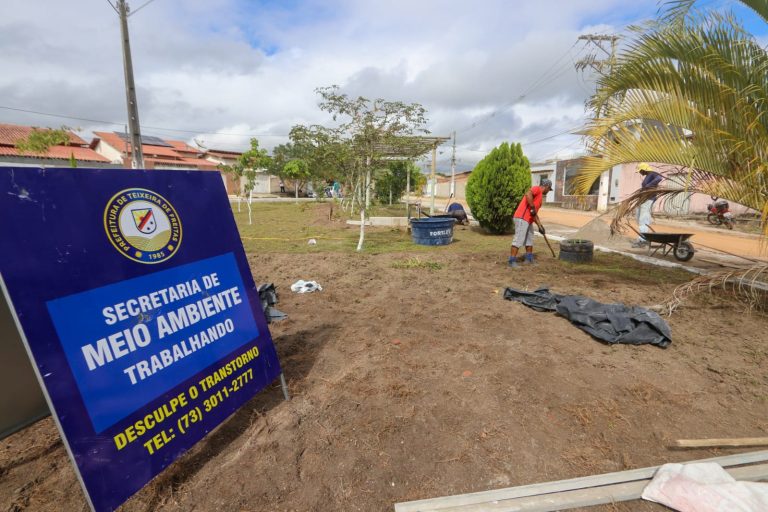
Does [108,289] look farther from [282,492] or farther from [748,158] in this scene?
[748,158]

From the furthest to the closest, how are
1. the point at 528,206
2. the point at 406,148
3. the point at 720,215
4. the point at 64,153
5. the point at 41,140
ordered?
the point at 64,153
the point at 41,140
the point at 720,215
the point at 406,148
the point at 528,206

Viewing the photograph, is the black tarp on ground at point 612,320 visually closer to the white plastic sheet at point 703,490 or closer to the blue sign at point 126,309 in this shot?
the white plastic sheet at point 703,490

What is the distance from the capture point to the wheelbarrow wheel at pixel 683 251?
275 inches

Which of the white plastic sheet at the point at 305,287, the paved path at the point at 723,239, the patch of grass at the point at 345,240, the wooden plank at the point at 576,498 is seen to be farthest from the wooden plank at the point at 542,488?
the paved path at the point at 723,239

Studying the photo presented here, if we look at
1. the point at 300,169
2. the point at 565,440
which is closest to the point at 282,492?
the point at 565,440

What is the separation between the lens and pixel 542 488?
1.85 m

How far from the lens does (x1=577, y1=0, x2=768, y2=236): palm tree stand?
3824 mm

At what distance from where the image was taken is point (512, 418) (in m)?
2.44

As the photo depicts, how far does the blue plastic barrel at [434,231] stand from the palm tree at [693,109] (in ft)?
15.4

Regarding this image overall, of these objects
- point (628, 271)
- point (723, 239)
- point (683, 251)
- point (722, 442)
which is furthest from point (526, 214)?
point (723, 239)

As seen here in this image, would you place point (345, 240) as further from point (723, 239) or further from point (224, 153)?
point (224, 153)

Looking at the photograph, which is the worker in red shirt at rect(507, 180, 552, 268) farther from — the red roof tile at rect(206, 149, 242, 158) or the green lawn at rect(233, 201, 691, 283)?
the red roof tile at rect(206, 149, 242, 158)

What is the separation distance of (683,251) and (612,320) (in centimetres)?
501

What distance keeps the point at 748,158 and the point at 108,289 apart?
569 centimetres
